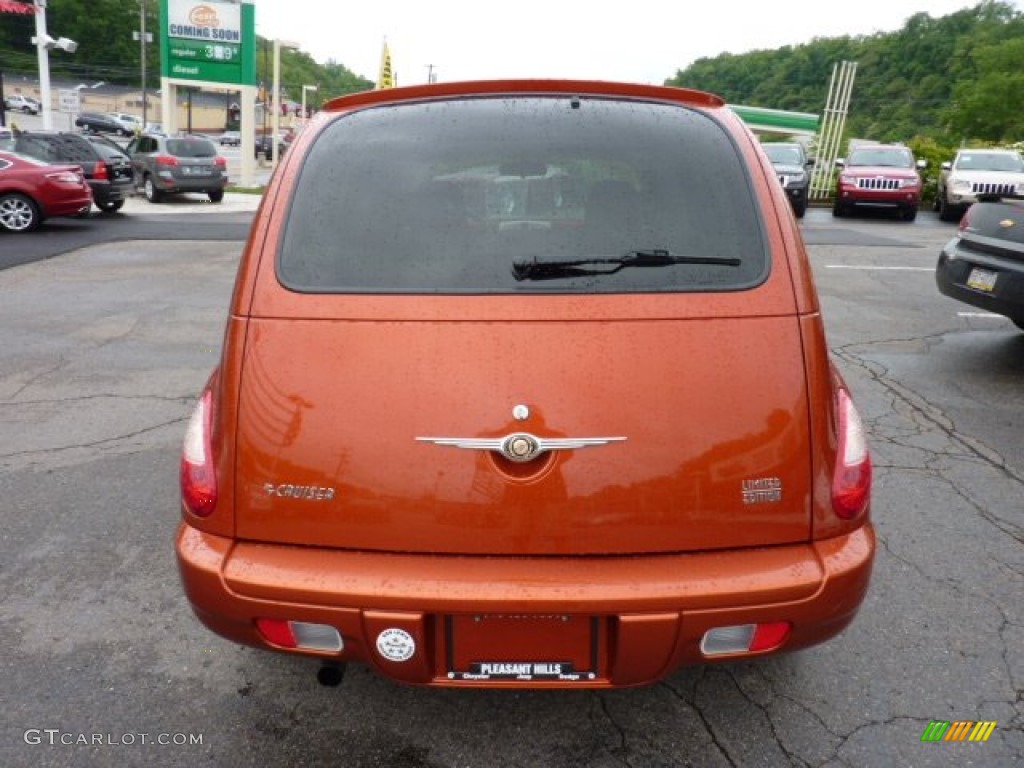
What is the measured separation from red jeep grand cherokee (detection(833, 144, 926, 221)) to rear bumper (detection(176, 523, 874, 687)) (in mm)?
18979

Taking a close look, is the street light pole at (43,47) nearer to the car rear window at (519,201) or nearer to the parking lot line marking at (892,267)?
the parking lot line marking at (892,267)

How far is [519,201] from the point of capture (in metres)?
2.18

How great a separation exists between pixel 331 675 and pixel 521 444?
114 cm

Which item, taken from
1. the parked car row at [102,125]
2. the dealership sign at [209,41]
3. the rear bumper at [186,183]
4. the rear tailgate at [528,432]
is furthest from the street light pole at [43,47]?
the parked car row at [102,125]

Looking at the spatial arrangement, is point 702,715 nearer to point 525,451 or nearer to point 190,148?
point 525,451

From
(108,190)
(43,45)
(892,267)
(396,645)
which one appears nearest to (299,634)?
(396,645)

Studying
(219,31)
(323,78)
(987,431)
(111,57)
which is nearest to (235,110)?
(111,57)

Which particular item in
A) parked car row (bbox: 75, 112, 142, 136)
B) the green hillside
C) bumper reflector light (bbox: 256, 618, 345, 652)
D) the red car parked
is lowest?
parked car row (bbox: 75, 112, 142, 136)

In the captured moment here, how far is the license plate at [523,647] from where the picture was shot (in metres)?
1.87

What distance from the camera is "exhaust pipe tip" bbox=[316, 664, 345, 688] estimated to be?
2443 millimetres

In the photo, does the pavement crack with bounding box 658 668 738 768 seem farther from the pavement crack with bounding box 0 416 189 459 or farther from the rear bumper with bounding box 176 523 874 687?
the pavement crack with bounding box 0 416 189 459

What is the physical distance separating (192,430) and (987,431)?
15.2 ft

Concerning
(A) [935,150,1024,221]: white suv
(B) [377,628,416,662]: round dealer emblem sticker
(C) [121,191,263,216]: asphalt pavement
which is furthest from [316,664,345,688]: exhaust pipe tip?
(A) [935,150,1024,221]: white suv

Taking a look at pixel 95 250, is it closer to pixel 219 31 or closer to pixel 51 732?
pixel 51 732
